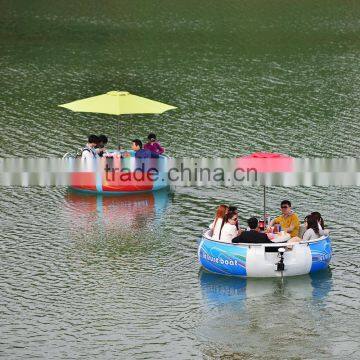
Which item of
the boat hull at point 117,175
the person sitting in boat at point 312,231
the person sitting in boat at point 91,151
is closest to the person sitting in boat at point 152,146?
the boat hull at point 117,175

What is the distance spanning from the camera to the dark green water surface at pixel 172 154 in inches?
945

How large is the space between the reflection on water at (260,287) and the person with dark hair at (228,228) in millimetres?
966

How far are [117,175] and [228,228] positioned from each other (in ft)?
27.4

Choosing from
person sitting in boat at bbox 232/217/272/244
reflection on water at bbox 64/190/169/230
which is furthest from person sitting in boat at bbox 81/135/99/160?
person sitting in boat at bbox 232/217/272/244

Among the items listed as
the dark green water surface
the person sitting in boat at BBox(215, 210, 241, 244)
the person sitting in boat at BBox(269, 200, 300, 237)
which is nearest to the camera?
the dark green water surface

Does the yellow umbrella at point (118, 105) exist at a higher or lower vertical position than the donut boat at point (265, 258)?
higher

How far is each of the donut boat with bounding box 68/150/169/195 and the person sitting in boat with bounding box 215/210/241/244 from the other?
7827 mm

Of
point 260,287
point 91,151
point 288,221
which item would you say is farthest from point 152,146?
point 260,287

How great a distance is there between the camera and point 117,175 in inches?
1364

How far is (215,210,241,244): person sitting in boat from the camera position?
26938mm

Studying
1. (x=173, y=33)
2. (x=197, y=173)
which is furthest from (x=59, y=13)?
(x=197, y=173)

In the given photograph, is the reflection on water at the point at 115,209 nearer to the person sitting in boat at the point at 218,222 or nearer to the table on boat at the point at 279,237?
the person sitting in boat at the point at 218,222

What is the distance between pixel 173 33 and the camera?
61.3 metres

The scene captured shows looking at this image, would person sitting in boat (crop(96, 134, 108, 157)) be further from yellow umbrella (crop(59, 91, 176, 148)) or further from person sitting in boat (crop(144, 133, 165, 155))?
person sitting in boat (crop(144, 133, 165, 155))
